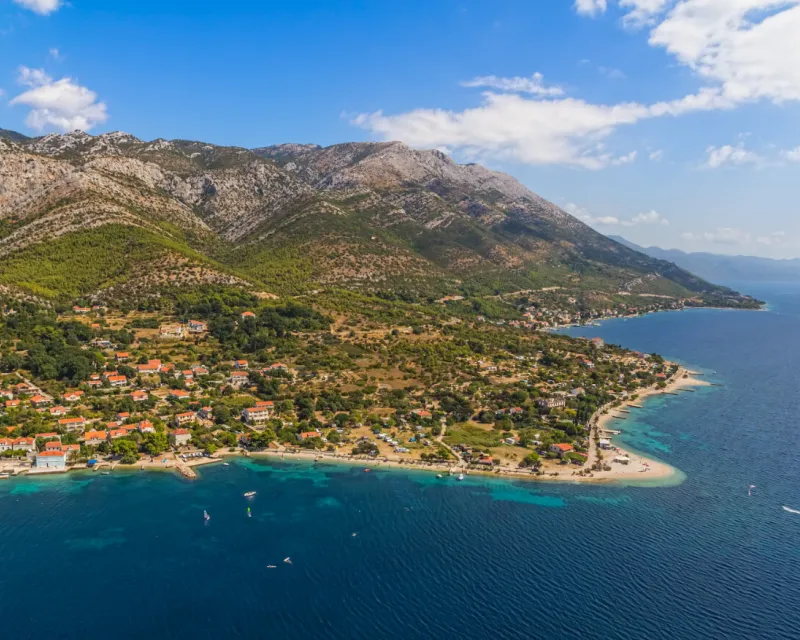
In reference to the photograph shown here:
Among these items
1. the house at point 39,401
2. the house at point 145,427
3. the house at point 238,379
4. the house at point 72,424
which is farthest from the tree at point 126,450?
the house at point 238,379

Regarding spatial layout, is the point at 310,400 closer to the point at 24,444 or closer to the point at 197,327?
the point at 24,444

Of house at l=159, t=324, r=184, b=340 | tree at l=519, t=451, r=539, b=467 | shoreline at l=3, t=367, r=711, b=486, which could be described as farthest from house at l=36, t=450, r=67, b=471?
tree at l=519, t=451, r=539, b=467

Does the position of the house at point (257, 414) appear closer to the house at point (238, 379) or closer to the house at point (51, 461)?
the house at point (238, 379)

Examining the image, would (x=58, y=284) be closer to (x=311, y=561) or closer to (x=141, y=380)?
(x=141, y=380)

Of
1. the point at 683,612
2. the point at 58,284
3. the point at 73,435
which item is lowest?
the point at 683,612

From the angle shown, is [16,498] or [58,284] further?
[58,284]

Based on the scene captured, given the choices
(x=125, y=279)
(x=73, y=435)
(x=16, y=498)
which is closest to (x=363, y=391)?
(x=73, y=435)

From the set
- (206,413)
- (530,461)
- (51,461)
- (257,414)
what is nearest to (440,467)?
(530,461)
